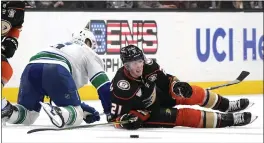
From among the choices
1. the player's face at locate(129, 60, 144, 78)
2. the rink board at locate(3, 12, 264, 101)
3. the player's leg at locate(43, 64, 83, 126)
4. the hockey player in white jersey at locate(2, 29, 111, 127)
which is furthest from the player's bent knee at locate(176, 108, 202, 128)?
the rink board at locate(3, 12, 264, 101)

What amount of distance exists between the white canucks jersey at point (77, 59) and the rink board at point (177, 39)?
7.46 ft

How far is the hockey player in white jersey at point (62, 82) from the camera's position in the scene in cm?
321

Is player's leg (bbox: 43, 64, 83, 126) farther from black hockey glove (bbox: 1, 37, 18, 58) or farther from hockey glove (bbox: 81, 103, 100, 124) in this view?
black hockey glove (bbox: 1, 37, 18, 58)

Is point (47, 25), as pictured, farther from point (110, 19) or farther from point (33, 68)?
point (33, 68)

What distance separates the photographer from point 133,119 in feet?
10.1

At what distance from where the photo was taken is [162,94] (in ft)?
11.1

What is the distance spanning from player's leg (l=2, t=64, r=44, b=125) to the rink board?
7.33ft

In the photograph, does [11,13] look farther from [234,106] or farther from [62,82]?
[234,106]

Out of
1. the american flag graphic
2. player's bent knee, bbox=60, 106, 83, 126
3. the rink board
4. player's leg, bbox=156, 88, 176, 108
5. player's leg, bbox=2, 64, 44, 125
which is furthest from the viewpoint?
the american flag graphic

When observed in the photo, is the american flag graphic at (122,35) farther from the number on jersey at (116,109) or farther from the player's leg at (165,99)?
the number on jersey at (116,109)

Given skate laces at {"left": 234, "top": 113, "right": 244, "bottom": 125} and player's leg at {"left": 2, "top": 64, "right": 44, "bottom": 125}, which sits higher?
player's leg at {"left": 2, "top": 64, "right": 44, "bottom": 125}

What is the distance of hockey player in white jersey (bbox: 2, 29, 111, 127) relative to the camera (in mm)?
3205

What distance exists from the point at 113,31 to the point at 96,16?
24 cm

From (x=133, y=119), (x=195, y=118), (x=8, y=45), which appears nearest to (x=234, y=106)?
(x=195, y=118)
